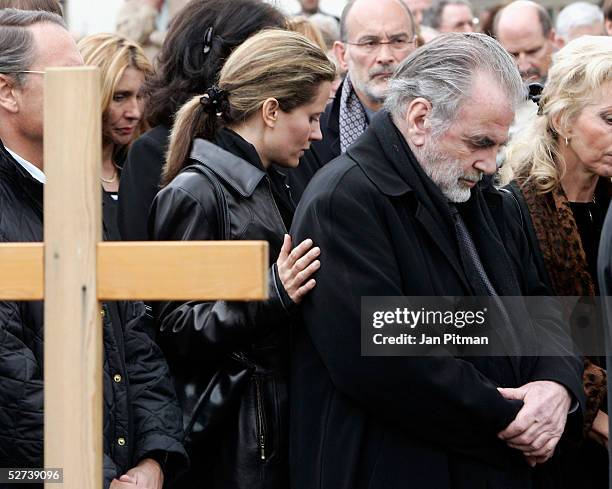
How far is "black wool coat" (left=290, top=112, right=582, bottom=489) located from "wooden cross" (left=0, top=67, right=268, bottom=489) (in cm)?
79

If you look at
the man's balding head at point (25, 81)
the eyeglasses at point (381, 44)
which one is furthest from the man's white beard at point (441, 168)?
the eyeglasses at point (381, 44)

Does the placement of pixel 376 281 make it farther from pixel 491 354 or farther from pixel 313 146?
pixel 313 146

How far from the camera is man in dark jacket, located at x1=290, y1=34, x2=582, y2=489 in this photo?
3.08m

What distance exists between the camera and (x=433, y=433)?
309cm

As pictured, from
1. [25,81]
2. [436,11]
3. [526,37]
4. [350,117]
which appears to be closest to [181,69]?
[350,117]

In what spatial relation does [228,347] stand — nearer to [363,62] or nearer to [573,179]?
[573,179]

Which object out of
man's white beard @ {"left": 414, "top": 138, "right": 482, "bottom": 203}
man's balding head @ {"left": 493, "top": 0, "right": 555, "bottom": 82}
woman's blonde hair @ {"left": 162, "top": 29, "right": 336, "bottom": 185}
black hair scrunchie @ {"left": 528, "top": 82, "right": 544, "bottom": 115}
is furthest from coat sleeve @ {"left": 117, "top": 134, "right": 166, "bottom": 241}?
man's balding head @ {"left": 493, "top": 0, "right": 555, "bottom": 82}

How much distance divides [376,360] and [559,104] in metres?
1.51

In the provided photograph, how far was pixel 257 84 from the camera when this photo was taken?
370 cm

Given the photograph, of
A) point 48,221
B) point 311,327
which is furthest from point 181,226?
point 48,221

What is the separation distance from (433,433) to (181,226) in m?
0.98

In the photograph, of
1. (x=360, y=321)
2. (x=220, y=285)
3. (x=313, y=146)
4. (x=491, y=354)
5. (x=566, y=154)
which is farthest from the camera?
(x=313, y=146)

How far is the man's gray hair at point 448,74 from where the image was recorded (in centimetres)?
330

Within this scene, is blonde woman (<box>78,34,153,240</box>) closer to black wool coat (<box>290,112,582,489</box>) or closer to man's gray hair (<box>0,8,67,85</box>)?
man's gray hair (<box>0,8,67,85</box>)
